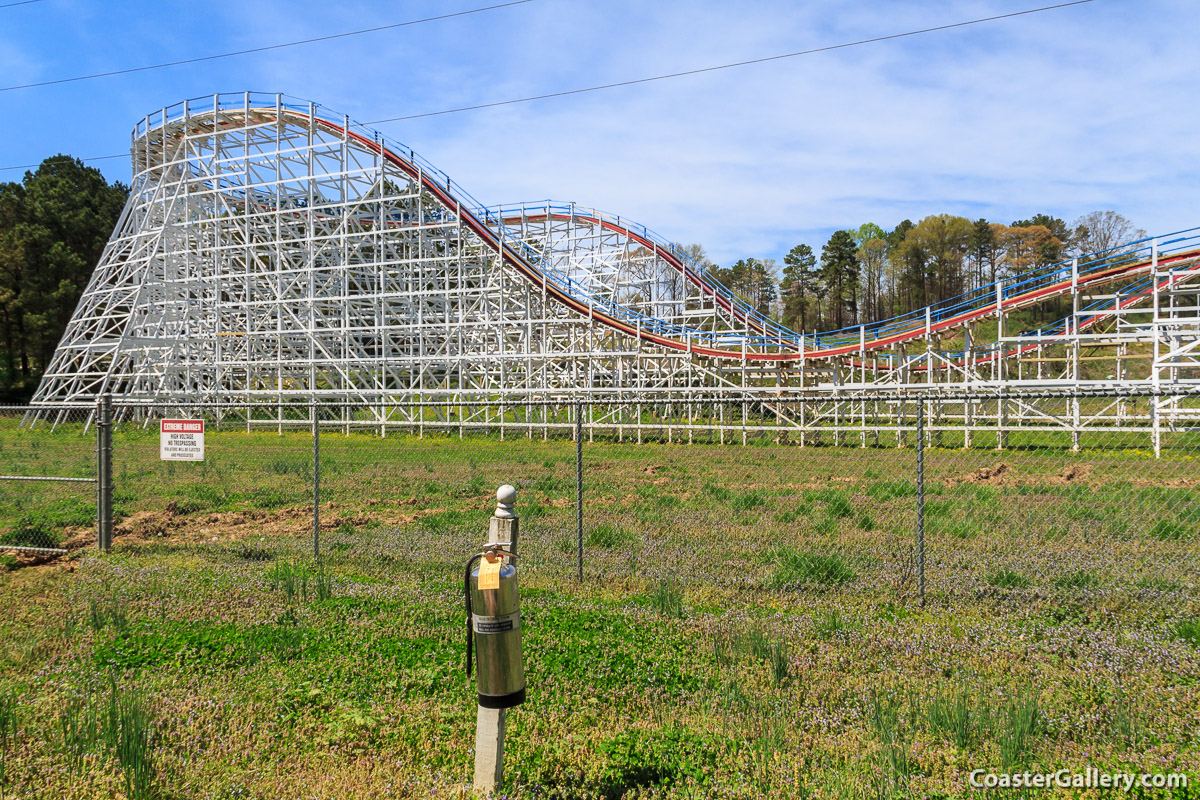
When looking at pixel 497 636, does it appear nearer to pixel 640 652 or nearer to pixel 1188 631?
pixel 640 652

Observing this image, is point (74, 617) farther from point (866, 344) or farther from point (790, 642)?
point (866, 344)

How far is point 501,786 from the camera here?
332 centimetres

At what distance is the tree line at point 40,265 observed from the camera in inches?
1752

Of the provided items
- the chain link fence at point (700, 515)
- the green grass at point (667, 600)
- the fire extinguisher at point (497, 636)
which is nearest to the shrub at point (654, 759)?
the fire extinguisher at point (497, 636)

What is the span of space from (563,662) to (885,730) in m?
2.12

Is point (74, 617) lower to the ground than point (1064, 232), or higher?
lower

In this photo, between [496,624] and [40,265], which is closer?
[496,624]

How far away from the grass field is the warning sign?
45.2 inches

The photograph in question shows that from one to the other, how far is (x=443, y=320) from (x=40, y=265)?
3146 cm

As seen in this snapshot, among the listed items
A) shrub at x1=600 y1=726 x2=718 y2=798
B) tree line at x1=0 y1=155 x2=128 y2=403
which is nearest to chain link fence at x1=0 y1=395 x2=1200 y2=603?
shrub at x1=600 y1=726 x2=718 y2=798

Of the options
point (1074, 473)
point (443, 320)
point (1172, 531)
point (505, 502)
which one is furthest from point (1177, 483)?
point (443, 320)

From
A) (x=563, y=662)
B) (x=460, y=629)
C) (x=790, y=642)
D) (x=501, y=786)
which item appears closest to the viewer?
(x=501, y=786)

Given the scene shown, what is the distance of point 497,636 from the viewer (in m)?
3.28

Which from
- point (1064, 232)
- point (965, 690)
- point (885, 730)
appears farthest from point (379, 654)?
point (1064, 232)
